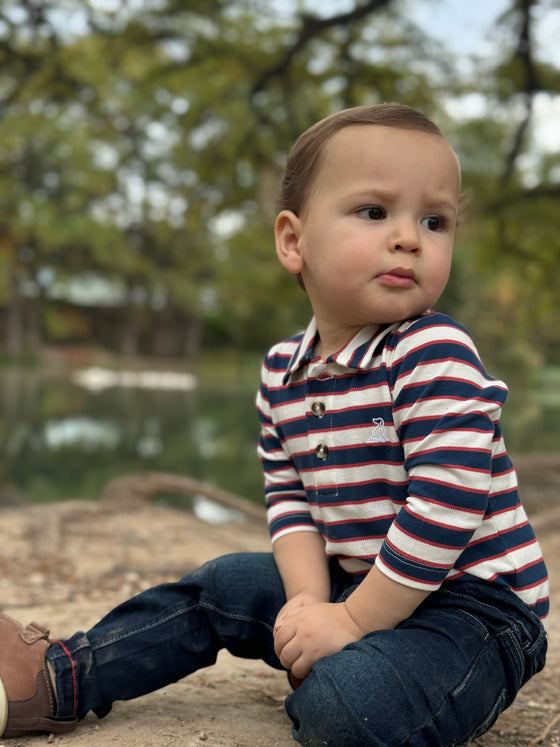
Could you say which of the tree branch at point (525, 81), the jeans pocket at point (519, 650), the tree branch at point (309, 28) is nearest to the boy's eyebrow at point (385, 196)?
the jeans pocket at point (519, 650)

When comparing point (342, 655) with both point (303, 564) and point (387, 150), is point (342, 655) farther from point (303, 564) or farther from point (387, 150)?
point (387, 150)

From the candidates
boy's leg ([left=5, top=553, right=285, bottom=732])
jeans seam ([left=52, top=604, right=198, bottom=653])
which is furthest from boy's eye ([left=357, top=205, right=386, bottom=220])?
jeans seam ([left=52, top=604, right=198, bottom=653])

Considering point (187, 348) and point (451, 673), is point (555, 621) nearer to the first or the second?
point (451, 673)

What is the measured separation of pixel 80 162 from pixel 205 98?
14.2m

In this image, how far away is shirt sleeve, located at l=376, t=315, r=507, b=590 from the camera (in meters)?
1.17

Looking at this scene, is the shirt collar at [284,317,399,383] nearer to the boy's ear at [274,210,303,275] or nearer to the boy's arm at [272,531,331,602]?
the boy's ear at [274,210,303,275]

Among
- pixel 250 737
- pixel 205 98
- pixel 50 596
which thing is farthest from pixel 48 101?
pixel 250 737

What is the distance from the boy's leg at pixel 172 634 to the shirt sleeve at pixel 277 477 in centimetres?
9

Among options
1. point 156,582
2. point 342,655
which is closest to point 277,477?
point 342,655

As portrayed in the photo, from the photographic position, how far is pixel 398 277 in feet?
4.25

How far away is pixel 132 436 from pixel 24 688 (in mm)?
6506

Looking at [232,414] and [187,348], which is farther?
[187,348]

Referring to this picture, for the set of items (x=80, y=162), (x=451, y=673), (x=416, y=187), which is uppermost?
(x=80, y=162)

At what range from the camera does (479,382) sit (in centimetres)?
121
